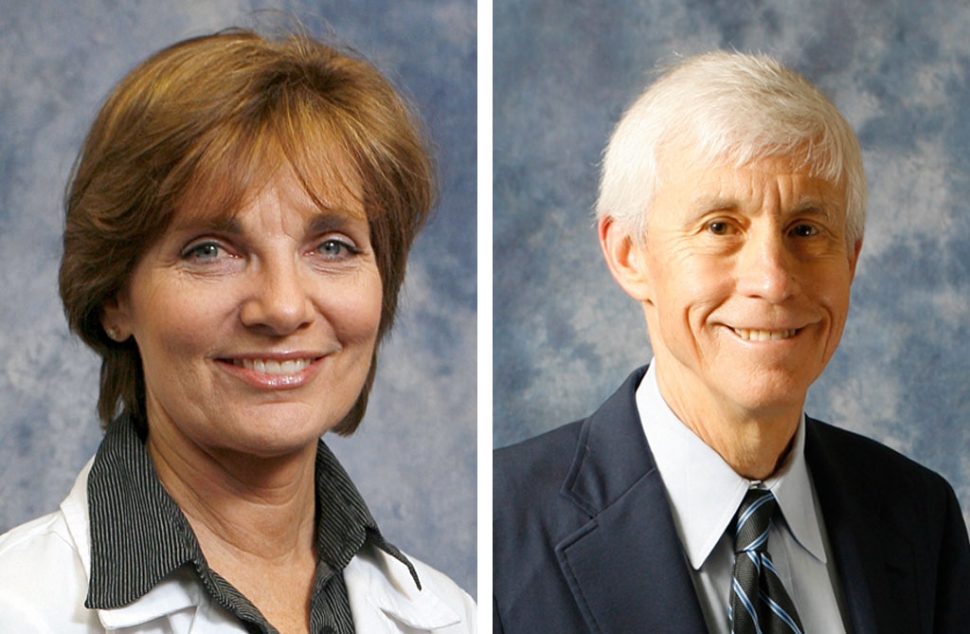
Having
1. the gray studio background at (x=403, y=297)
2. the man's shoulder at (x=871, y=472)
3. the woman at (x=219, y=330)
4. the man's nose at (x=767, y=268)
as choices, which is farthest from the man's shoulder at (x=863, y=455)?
the woman at (x=219, y=330)

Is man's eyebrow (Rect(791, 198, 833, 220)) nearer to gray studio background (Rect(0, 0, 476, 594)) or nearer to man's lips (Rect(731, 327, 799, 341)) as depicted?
man's lips (Rect(731, 327, 799, 341))

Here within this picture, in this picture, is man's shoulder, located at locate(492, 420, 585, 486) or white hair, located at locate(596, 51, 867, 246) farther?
man's shoulder, located at locate(492, 420, 585, 486)

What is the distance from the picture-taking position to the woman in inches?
72.5

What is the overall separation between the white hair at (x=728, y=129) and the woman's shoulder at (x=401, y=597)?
738 mm

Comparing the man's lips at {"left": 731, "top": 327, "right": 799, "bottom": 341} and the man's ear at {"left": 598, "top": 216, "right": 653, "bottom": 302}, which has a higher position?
the man's ear at {"left": 598, "top": 216, "right": 653, "bottom": 302}

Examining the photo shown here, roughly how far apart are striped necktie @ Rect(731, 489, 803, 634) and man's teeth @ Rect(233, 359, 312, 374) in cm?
83

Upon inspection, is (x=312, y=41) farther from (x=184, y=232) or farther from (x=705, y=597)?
(x=705, y=597)

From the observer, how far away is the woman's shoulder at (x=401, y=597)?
206 cm

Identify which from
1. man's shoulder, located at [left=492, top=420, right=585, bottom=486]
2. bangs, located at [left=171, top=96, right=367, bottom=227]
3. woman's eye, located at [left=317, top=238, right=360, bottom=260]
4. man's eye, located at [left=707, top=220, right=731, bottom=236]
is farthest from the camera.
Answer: man's shoulder, located at [left=492, top=420, right=585, bottom=486]

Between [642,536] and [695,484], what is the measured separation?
14 cm

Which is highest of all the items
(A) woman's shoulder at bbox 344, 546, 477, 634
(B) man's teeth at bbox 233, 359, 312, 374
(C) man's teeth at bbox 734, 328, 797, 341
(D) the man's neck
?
(C) man's teeth at bbox 734, 328, 797, 341

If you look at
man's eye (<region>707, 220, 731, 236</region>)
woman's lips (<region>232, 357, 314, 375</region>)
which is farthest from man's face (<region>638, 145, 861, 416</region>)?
woman's lips (<region>232, 357, 314, 375</region>)

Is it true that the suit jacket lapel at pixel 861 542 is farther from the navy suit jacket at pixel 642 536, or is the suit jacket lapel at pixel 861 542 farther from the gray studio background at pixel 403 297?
the gray studio background at pixel 403 297

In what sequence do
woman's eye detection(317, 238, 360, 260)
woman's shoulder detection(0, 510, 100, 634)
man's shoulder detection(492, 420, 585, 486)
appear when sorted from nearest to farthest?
1. woman's shoulder detection(0, 510, 100, 634)
2. woman's eye detection(317, 238, 360, 260)
3. man's shoulder detection(492, 420, 585, 486)
